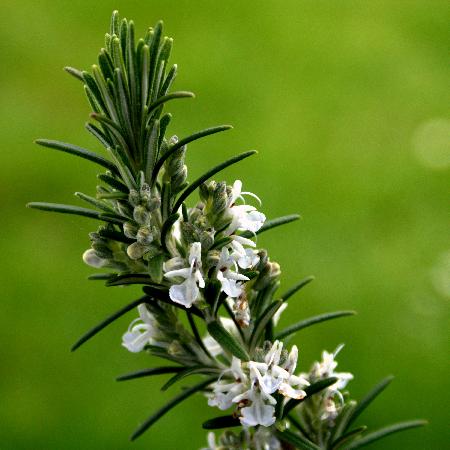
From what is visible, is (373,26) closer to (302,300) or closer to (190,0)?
(190,0)

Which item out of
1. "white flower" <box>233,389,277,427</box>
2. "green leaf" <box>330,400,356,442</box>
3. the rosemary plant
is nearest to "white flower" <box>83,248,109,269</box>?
the rosemary plant

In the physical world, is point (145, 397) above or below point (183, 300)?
below

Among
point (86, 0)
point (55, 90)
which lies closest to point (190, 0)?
point (86, 0)

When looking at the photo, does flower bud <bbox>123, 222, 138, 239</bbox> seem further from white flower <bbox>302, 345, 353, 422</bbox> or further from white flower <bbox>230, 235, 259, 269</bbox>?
white flower <bbox>302, 345, 353, 422</bbox>

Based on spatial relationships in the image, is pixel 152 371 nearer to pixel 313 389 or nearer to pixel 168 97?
pixel 313 389

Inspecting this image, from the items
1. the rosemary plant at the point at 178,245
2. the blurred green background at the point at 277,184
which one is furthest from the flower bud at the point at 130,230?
the blurred green background at the point at 277,184

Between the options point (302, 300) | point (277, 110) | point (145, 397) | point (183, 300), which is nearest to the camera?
point (183, 300)
